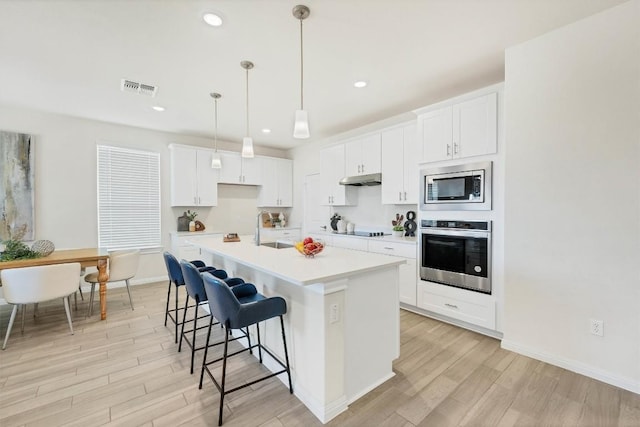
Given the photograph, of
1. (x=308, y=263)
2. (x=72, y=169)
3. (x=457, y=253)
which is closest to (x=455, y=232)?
(x=457, y=253)

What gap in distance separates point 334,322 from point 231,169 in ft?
14.7

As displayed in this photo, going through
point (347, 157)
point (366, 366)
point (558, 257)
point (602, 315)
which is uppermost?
point (347, 157)

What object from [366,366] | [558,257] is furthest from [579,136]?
[366,366]

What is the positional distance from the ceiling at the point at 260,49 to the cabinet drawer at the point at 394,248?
6.21ft

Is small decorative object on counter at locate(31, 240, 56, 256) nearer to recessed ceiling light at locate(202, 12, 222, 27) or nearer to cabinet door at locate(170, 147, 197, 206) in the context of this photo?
cabinet door at locate(170, 147, 197, 206)

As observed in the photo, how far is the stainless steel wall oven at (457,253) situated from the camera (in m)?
2.84

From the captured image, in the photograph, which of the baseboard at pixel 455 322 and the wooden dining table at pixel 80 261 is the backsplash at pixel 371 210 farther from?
the wooden dining table at pixel 80 261

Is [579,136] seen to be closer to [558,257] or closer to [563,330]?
[558,257]

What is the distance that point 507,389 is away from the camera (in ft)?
6.72

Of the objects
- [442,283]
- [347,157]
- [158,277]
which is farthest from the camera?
[158,277]

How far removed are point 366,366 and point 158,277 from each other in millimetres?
4444

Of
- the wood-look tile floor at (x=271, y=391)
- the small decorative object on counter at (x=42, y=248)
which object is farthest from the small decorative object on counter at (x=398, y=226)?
the small decorative object on counter at (x=42, y=248)

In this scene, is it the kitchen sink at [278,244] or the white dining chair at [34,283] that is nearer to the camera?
the white dining chair at [34,283]

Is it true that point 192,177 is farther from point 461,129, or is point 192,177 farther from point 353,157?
point 461,129
